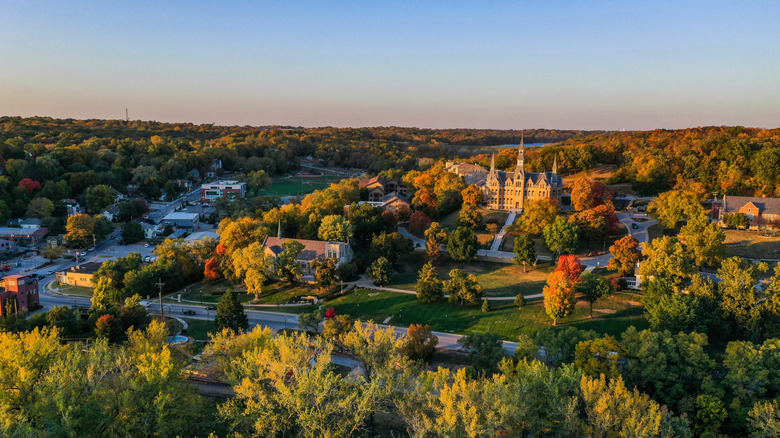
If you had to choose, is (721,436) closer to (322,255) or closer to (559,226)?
(559,226)

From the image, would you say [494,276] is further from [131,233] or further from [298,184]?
[298,184]

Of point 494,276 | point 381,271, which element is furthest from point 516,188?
point 381,271

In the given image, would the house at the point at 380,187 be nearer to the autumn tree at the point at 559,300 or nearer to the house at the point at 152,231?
the house at the point at 152,231

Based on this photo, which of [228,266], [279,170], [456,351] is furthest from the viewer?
[279,170]

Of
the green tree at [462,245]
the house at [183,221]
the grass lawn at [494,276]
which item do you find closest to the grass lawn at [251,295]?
the grass lawn at [494,276]

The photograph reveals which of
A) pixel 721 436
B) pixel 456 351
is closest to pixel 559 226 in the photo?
pixel 456 351

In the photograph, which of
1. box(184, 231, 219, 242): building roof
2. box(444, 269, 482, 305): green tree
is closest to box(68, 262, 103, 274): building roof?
box(184, 231, 219, 242): building roof
